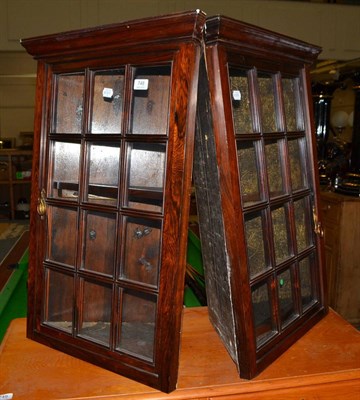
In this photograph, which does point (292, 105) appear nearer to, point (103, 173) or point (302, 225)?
point (302, 225)

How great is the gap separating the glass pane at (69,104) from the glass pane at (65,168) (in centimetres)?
5

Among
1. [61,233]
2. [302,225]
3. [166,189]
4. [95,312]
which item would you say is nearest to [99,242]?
[61,233]

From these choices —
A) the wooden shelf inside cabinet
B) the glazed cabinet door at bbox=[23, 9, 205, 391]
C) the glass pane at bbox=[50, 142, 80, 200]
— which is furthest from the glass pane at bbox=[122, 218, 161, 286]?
the wooden shelf inside cabinet

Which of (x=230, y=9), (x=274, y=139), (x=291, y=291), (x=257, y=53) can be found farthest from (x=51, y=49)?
(x=230, y=9)

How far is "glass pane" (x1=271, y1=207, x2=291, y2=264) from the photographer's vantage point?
4.17ft

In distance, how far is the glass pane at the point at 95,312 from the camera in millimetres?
1209

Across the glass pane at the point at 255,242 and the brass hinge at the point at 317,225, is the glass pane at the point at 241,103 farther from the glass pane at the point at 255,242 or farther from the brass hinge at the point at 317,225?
the brass hinge at the point at 317,225

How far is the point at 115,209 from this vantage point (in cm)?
110

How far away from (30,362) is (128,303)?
1.05 ft

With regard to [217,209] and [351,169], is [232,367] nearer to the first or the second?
[217,209]

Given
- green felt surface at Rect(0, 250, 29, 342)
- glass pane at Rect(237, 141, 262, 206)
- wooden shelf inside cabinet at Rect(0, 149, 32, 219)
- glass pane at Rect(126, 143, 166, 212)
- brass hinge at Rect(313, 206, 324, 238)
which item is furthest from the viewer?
wooden shelf inside cabinet at Rect(0, 149, 32, 219)

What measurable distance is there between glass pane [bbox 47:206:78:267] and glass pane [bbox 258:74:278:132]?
63cm

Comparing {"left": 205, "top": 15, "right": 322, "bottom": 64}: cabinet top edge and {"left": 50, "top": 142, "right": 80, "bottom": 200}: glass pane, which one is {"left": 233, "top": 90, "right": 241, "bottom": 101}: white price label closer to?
{"left": 205, "top": 15, "right": 322, "bottom": 64}: cabinet top edge

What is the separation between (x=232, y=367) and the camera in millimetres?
1170
